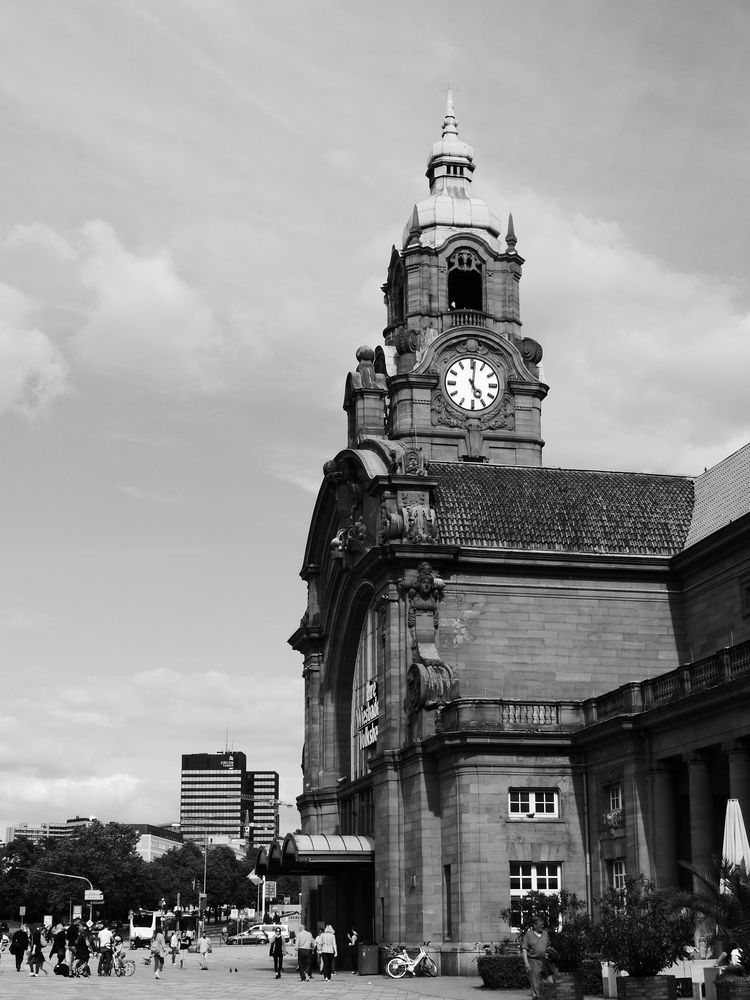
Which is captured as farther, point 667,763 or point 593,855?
point 593,855

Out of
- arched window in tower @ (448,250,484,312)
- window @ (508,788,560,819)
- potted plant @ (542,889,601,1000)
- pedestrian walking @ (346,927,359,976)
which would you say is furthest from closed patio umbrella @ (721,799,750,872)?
arched window in tower @ (448,250,484,312)

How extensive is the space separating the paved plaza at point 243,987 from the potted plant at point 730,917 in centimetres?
685

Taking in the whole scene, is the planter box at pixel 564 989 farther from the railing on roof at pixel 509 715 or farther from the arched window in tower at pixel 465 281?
the arched window in tower at pixel 465 281

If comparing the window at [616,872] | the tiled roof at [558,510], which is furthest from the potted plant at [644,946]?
the tiled roof at [558,510]

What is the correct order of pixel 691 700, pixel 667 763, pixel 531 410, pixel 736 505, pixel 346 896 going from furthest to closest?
1. pixel 531 410
2. pixel 346 896
3. pixel 736 505
4. pixel 667 763
5. pixel 691 700

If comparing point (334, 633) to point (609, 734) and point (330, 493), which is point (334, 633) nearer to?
point (330, 493)

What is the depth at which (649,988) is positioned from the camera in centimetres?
2961

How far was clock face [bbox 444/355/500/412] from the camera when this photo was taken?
255ft

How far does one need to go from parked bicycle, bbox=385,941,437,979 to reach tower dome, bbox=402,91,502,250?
41055mm

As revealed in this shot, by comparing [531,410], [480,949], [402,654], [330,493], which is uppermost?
[531,410]

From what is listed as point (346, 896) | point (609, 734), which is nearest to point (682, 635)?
point (609, 734)

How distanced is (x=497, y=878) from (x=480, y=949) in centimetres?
245

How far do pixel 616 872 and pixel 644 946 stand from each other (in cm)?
1947

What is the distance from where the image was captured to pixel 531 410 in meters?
78.3
